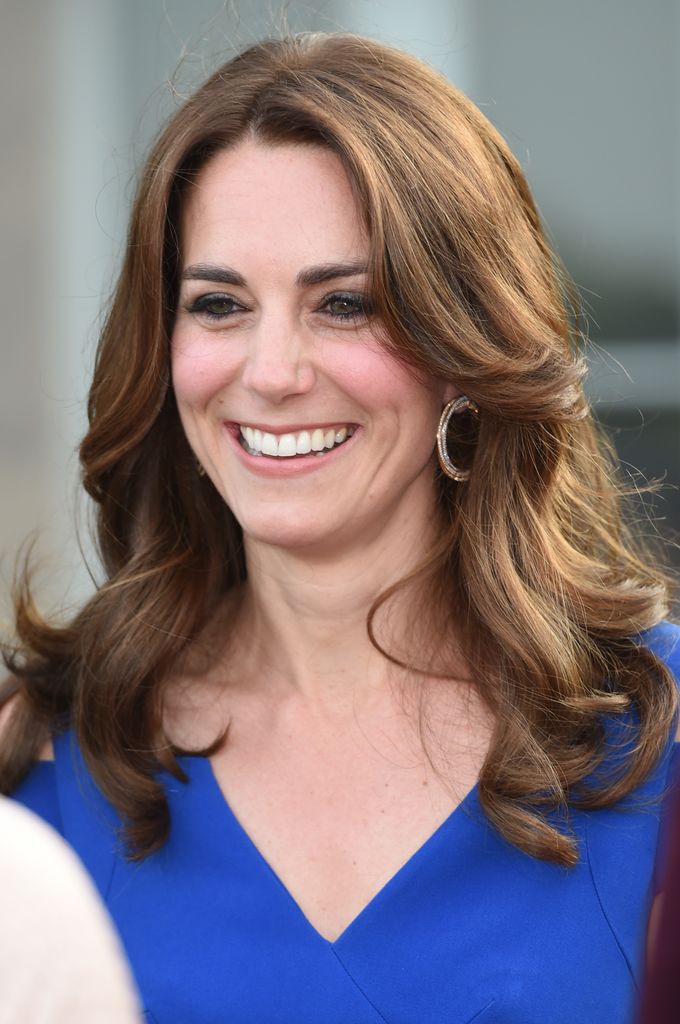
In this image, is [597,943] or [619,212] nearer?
[597,943]

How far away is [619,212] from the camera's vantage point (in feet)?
13.8

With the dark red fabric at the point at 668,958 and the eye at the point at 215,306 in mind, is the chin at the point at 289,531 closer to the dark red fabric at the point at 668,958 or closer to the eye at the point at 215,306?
the eye at the point at 215,306

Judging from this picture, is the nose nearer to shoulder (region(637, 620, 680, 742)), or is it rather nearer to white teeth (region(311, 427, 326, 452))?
white teeth (region(311, 427, 326, 452))

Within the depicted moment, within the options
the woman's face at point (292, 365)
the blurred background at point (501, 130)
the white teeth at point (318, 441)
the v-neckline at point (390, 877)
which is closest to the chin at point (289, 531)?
the woman's face at point (292, 365)

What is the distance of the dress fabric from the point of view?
194 centimetres

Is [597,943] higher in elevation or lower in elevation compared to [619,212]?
lower

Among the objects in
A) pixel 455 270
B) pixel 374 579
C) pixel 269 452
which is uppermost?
pixel 455 270

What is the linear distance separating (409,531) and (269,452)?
25 centimetres

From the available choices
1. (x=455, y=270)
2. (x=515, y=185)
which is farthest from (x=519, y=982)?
(x=515, y=185)

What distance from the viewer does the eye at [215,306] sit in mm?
2156

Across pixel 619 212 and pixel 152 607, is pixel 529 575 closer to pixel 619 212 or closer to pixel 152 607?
pixel 152 607

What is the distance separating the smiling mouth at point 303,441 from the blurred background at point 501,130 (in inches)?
74.7

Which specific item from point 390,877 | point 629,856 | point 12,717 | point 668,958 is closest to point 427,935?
point 390,877

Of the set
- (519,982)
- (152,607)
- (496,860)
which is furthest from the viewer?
(152,607)
